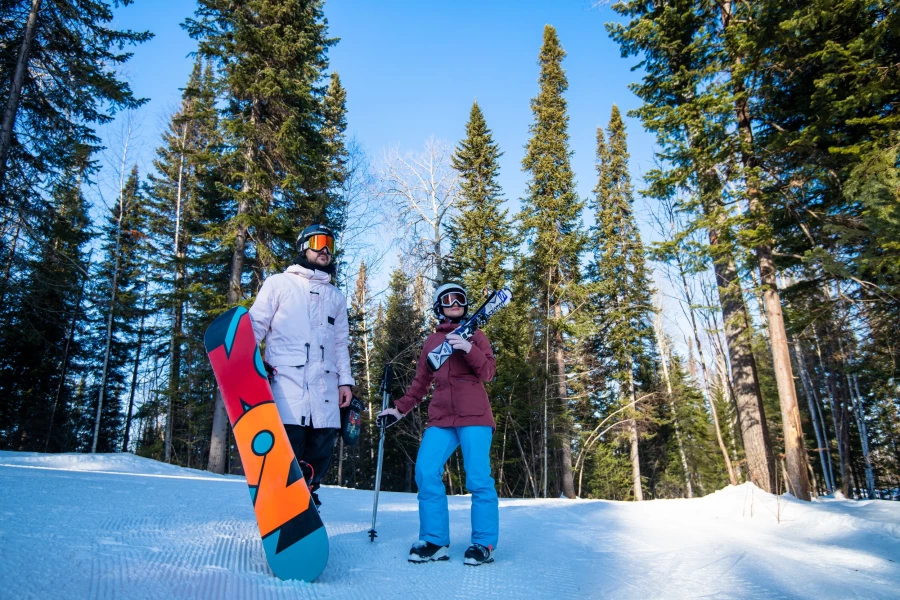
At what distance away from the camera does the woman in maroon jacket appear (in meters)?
2.96

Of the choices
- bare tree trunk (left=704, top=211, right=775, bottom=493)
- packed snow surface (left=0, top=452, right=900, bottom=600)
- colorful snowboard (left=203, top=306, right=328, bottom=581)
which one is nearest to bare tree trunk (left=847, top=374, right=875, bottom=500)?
bare tree trunk (left=704, top=211, right=775, bottom=493)

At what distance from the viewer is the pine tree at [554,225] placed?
1848cm

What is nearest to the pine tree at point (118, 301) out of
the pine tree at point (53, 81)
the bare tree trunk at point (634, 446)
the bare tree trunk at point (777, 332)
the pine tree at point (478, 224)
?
the pine tree at point (53, 81)

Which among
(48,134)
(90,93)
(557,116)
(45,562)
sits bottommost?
(45,562)

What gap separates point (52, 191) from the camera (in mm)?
11914

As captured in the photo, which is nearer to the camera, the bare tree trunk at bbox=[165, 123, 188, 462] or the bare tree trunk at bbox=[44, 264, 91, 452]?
the bare tree trunk at bbox=[165, 123, 188, 462]

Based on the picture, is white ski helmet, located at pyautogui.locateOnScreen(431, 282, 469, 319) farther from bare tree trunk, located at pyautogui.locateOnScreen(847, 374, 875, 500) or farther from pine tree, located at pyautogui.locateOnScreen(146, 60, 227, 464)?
bare tree trunk, located at pyautogui.locateOnScreen(847, 374, 875, 500)

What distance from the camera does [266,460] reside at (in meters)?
2.40

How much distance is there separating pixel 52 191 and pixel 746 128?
16.4m

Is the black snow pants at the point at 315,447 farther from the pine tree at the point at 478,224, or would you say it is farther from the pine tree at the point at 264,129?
the pine tree at the point at 478,224

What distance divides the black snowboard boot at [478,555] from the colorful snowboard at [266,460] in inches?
39.7

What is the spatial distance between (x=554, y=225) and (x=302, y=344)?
18.2 meters

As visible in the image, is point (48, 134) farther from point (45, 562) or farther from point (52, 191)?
point (45, 562)

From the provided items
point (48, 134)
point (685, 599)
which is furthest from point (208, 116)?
point (685, 599)
